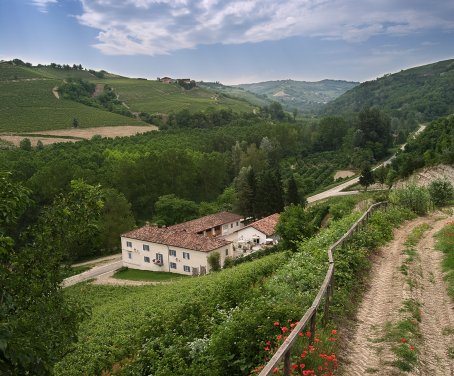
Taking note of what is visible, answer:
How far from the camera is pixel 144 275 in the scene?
42125mm

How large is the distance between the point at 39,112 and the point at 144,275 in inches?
2965

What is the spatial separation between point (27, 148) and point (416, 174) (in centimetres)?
6019

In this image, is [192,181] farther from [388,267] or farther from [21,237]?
[21,237]

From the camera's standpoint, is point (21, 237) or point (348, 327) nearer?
point (21, 237)

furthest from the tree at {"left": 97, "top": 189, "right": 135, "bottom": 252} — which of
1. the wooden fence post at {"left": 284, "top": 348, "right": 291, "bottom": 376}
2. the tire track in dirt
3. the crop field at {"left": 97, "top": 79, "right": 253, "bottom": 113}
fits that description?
the crop field at {"left": 97, "top": 79, "right": 253, "bottom": 113}

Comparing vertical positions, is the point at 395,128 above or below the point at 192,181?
above

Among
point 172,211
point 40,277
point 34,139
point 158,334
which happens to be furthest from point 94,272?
point 34,139

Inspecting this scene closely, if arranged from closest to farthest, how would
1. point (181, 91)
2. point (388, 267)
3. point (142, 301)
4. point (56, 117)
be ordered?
point (388, 267)
point (142, 301)
point (56, 117)
point (181, 91)

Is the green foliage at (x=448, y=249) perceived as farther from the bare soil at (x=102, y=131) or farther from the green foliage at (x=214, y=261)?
the bare soil at (x=102, y=131)

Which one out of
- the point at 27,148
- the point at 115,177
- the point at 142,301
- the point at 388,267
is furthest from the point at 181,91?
the point at 388,267

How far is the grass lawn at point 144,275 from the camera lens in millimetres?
40469

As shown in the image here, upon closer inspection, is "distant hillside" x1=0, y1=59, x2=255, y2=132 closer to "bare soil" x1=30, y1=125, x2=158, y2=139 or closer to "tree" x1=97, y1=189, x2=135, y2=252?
"bare soil" x1=30, y1=125, x2=158, y2=139

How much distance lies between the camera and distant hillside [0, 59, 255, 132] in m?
96.8

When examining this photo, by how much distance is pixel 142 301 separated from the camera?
27.4 m
